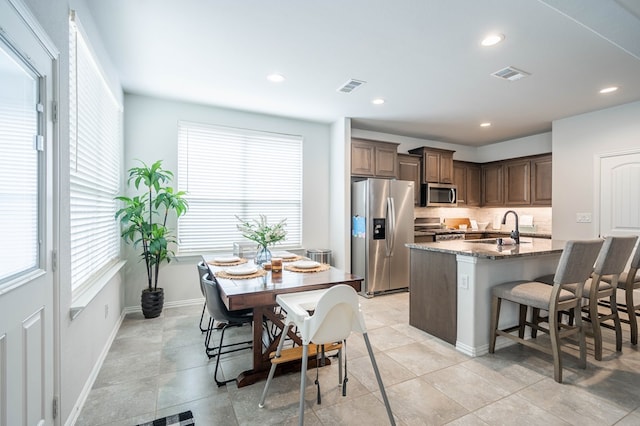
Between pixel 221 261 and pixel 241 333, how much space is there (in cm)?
87

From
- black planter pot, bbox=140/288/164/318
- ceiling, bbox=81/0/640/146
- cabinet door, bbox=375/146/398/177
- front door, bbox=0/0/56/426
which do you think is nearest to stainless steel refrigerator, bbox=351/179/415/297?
cabinet door, bbox=375/146/398/177

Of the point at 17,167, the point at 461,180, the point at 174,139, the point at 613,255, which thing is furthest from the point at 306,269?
the point at 461,180

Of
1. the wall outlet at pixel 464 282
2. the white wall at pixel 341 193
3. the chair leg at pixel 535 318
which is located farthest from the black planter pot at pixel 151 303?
the chair leg at pixel 535 318

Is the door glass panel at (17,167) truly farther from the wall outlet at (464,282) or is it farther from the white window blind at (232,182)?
the wall outlet at (464,282)

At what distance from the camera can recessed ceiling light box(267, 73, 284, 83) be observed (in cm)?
316

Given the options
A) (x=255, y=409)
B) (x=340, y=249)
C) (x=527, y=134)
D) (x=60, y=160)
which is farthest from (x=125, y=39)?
(x=527, y=134)

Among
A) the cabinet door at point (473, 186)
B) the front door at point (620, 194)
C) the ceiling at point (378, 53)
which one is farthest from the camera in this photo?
the cabinet door at point (473, 186)

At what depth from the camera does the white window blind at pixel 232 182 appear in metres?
4.07

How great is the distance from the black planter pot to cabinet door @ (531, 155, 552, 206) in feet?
20.5

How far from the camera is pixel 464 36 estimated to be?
2412 mm

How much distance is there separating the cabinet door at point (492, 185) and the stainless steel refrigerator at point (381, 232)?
8.13ft

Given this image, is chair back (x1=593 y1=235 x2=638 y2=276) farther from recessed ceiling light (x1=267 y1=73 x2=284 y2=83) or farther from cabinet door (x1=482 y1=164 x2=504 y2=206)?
cabinet door (x1=482 y1=164 x2=504 y2=206)

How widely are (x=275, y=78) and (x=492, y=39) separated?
6.76 ft

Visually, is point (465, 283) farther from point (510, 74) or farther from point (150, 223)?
point (150, 223)
